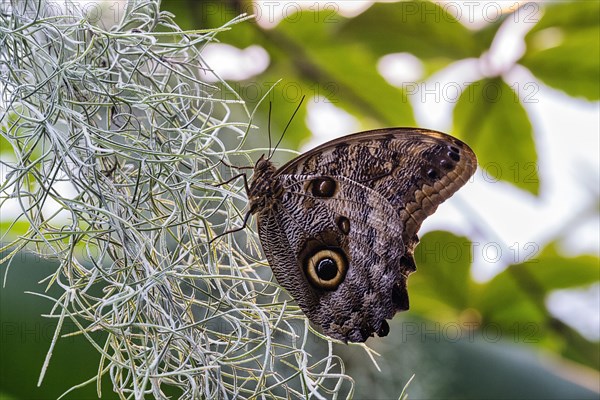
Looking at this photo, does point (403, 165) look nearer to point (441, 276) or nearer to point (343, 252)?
point (343, 252)

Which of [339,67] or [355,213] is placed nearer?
[355,213]

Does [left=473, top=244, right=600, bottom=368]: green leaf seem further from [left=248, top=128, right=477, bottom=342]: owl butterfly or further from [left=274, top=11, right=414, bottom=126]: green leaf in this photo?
[left=248, top=128, right=477, bottom=342]: owl butterfly

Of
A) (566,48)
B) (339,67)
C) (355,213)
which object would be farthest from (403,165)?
(566,48)

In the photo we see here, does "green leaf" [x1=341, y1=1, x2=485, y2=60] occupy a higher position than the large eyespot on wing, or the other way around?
"green leaf" [x1=341, y1=1, x2=485, y2=60]

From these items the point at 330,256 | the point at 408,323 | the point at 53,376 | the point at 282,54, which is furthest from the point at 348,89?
the point at 53,376

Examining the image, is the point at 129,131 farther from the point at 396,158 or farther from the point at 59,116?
the point at 396,158

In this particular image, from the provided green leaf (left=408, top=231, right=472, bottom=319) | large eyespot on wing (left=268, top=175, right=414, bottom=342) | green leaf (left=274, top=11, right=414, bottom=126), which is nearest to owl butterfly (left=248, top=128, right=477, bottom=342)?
large eyespot on wing (left=268, top=175, right=414, bottom=342)
